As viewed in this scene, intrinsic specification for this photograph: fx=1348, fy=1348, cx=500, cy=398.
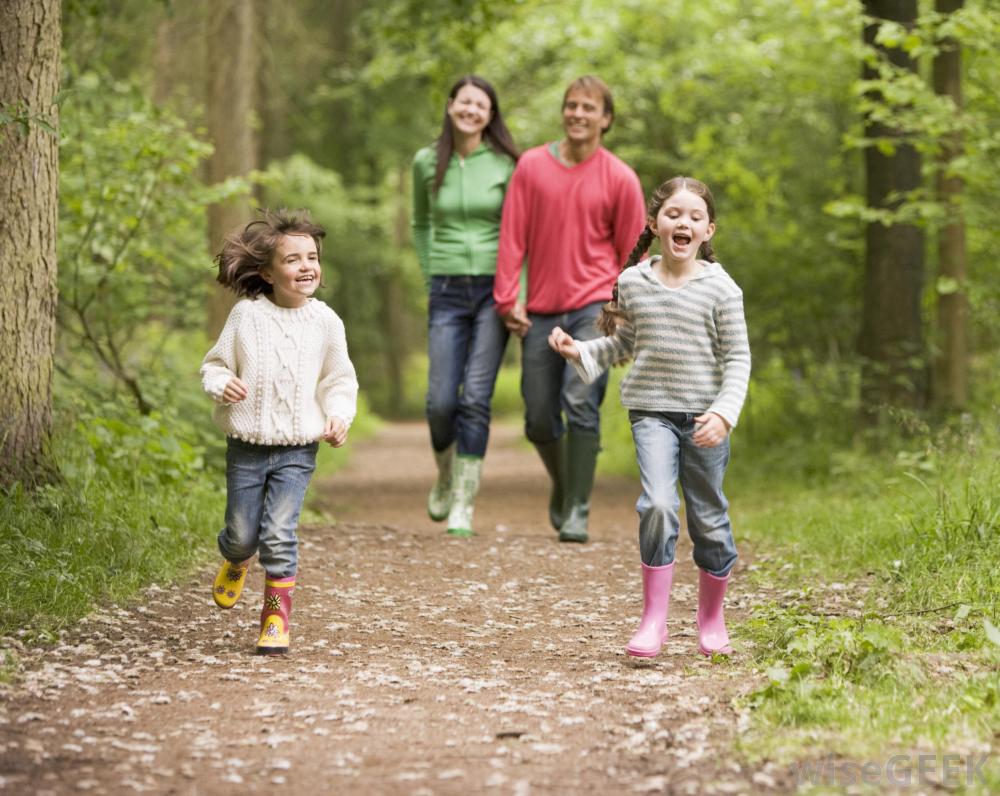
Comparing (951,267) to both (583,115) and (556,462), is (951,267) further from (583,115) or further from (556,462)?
(583,115)

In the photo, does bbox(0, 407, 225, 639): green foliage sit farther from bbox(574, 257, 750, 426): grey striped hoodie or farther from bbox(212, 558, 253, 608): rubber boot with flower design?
bbox(574, 257, 750, 426): grey striped hoodie

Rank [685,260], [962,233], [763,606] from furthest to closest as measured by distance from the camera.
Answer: [962,233] → [763,606] → [685,260]

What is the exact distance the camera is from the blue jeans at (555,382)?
7.45 m

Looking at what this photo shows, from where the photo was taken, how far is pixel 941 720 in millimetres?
3766

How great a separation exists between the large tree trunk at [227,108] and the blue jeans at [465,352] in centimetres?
456

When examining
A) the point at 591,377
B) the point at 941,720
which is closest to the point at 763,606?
the point at 591,377

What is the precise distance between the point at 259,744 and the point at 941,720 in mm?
1907

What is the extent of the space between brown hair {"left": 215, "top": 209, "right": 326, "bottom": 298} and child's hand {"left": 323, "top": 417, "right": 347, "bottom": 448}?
643 millimetres

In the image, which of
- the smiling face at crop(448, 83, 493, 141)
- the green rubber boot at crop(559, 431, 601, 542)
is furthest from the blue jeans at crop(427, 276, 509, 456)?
the smiling face at crop(448, 83, 493, 141)

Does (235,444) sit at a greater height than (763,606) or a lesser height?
greater

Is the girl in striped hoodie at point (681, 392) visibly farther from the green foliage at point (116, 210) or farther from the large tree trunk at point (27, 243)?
the green foliage at point (116, 210)

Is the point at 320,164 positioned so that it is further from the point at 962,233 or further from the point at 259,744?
the point at 259,744

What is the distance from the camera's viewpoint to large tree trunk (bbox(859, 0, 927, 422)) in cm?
1073

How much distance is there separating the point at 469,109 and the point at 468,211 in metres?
0.57
